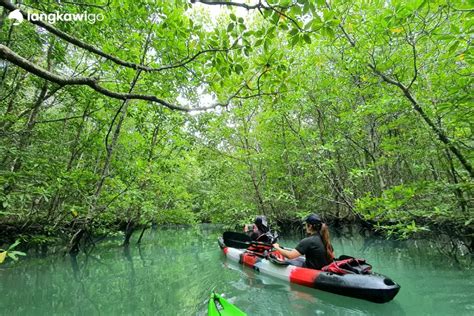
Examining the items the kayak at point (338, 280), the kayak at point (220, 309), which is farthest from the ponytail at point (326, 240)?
the kayak at point (220, 309)

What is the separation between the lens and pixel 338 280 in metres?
4.88

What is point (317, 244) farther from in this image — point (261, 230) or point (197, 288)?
point (261, 230)

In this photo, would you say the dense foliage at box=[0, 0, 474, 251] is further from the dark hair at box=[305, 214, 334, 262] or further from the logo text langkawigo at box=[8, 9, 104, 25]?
the dark hair at box=[305, 214, 334, 262]

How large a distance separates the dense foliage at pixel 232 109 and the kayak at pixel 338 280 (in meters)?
1.01

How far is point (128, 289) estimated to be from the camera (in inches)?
251

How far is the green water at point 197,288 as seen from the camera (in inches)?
183

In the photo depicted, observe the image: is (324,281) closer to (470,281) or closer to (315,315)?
(315,315)

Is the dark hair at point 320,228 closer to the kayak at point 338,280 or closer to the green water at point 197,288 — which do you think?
the kayak at point 338,280

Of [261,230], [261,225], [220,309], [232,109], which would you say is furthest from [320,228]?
[232,109]

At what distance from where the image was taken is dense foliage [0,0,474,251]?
2.83 metres

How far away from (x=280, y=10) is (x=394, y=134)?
10.8 metres

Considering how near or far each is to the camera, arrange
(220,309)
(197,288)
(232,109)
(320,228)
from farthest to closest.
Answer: (232,109)
(197,288)
(320,228)
(220,309)

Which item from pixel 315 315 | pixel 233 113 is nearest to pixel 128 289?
pixel 315 315

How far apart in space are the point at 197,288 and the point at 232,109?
8589 mm
